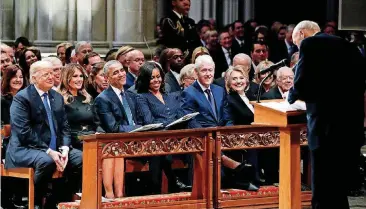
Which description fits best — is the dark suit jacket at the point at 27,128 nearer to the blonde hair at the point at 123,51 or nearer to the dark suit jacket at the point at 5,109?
the dark suit jacket at the point at 5,109

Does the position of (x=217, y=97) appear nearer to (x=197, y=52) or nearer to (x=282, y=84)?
(x=282, y=84)

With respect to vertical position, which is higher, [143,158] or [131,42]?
[131,42]

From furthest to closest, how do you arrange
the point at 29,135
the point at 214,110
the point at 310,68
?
the point at 214,110
the point at 29,135
the point at 310,68

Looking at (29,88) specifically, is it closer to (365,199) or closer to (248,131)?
(248,131)

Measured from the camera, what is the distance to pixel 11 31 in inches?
697

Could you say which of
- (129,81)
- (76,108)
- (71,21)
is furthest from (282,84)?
(71,21)

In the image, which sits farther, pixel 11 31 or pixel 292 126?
pixel 11 31

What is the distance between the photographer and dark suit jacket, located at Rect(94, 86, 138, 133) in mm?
11938

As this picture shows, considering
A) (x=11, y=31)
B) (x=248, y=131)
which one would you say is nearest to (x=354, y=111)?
(x=248, y=131)

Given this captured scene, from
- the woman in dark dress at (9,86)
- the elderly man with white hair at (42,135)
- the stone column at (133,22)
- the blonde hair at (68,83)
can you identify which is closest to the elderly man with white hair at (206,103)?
the blonde hair at (68,83)

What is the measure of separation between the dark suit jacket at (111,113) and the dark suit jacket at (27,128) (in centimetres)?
46

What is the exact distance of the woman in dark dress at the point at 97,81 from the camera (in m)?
12.8

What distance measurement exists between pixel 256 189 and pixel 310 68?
249cm

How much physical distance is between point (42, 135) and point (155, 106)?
50.6 inches
